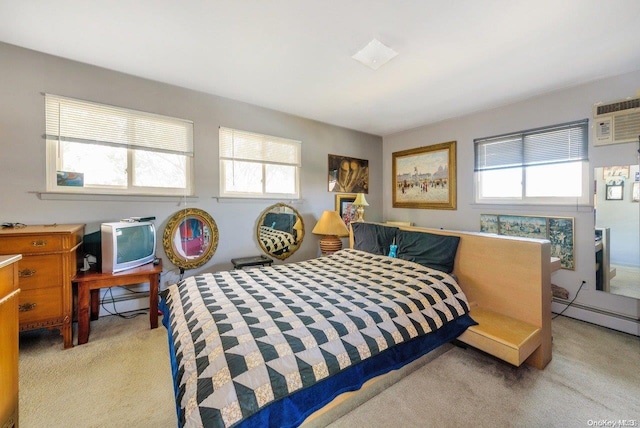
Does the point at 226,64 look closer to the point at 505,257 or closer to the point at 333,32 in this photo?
the point at 333,32

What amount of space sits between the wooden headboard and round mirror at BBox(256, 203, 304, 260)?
219cm

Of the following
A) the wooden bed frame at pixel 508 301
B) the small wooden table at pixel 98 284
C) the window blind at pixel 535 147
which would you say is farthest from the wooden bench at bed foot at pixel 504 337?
the small wooden table at pixel 98 284

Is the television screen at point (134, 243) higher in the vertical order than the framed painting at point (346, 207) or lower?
lower

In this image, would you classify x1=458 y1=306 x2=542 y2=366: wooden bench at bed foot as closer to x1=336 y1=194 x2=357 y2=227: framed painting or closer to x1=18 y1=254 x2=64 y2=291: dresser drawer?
x1=336 y1=194 x2=357 y2=227: framed painting

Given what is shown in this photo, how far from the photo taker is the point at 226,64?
96.4 inches

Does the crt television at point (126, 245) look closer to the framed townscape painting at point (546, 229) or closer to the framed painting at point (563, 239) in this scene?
the framed townscape painting at point (546, 229)

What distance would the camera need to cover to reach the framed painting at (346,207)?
4316 mm

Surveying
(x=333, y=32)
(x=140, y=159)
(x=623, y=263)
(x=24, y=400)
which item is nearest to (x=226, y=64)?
(x=333, y=32)

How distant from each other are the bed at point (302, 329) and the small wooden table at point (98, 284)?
44cm

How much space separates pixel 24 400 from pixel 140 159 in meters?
2.14

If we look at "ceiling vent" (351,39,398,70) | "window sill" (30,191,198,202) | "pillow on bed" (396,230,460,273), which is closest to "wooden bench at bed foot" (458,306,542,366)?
"pillow on bed" (396,230,460,273)

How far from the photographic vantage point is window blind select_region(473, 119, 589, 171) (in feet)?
9.24

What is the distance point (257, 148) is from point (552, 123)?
363 centimetres

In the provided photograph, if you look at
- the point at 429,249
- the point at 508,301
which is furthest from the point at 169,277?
the point at 508,301
